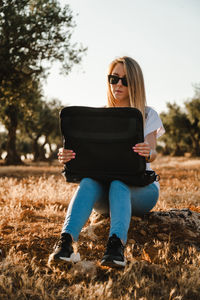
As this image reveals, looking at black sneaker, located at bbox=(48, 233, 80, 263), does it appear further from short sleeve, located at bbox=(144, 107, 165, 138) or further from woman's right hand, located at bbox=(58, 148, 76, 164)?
short sleeve, located at bbox=(144, 107, 165, 138)

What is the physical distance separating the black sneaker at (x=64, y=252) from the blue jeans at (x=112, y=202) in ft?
0.30

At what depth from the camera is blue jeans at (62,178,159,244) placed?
9.62 feet

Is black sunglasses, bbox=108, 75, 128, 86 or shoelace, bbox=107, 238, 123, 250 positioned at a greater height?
black sunglasses, bbox=108, 75, 128, 86

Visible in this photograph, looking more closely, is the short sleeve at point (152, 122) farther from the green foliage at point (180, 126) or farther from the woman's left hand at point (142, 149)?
the green foliage at point (180, 126)

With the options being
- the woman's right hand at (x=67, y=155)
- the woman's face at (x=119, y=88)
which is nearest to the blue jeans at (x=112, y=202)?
the woman's right hand at (x=67, y=155)

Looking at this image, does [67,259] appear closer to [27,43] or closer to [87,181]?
[87,181]

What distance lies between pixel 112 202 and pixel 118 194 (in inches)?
4.3

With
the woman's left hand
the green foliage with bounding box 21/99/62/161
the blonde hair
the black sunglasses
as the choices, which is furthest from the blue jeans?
the green foliage with bounding box 21/99/62/161

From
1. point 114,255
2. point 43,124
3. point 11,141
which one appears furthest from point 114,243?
point 43,124

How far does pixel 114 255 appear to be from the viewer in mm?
2654

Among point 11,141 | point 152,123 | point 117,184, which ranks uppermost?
point 11,141

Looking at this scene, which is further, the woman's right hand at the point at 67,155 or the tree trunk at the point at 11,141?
the tree trunk at the point at 11,141

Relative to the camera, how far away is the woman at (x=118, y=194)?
9.07ft

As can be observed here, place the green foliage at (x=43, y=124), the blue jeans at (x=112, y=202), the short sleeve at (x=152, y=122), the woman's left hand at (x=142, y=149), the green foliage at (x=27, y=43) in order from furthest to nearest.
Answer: the green foliage at (x=43, y=124) < the green foliage at (x=27, y=43) < the short sleeve at (x=152, y=122) < the woman's left hand at (x=142, y=149) < the blue jeans at (x=112, y=202)
